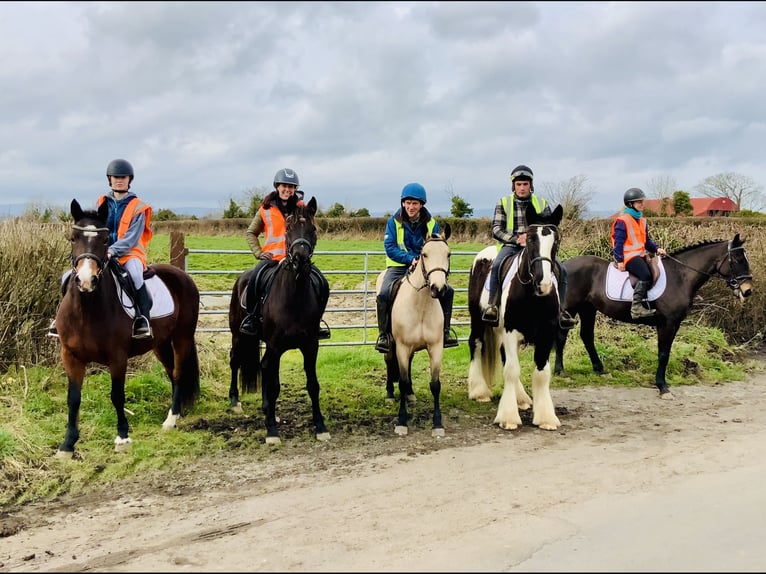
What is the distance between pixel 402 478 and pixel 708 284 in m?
8.86

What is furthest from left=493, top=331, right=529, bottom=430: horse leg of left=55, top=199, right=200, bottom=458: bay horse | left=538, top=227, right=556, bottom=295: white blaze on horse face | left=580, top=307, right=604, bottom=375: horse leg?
left=55, top=199, right=200, bottom=458: bay horse

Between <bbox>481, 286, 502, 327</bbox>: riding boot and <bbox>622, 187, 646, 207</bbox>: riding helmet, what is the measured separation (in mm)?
3022

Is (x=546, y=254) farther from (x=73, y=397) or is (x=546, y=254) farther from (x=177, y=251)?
(x=177, y=251)

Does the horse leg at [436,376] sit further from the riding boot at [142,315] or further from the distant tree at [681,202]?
the distant tree at [681,202]

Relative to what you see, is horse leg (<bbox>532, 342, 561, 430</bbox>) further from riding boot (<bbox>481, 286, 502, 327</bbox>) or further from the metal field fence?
the metal field fence

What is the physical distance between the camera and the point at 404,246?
6.75 m

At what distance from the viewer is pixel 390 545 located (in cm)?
363

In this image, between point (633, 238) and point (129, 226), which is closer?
point (129, 226)

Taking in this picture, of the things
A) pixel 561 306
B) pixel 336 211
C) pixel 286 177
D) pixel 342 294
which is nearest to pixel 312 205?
pixel 286 177

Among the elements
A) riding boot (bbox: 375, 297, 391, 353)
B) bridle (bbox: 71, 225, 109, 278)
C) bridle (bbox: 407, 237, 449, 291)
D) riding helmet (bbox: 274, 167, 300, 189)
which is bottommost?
riding boot (bbox: 375, 297, 391, 353)

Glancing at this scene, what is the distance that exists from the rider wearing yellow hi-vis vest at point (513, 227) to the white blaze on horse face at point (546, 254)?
800 millimetres

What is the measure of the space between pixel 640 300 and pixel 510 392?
2.98 m

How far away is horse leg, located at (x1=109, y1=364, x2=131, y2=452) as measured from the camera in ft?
18.1

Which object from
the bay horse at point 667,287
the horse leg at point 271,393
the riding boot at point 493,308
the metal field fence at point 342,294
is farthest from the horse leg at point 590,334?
the horse leg at point 271,393
